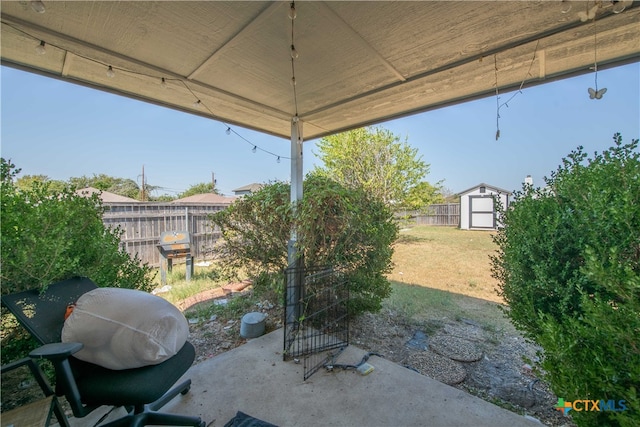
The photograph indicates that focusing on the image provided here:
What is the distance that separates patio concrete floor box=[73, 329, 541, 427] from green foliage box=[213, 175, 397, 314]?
88cm

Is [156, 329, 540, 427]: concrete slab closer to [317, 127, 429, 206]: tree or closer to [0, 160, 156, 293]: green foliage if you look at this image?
[0, 160, 156, 293]: green foliage

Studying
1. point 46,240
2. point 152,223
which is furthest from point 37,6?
point 152,223

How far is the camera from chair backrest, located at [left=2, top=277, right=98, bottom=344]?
1.24 metres

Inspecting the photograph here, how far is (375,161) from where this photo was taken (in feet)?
25.6

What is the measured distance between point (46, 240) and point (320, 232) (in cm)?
195

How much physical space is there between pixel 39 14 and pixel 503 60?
2.86 m

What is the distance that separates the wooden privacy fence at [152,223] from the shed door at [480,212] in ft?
38.3

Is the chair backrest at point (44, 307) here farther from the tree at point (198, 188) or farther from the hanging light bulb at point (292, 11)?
the tree at point (198, 188)

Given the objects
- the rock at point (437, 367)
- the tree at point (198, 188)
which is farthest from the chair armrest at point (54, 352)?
the tree at point (198, 188)

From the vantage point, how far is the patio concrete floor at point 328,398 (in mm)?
1479

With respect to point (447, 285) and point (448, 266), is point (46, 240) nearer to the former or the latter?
point (447, 285)

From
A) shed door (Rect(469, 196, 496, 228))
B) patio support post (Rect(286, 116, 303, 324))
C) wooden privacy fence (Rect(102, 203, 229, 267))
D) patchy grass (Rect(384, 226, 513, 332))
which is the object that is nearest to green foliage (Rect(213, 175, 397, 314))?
patio support post (Rect(286, 116, 303, 324))

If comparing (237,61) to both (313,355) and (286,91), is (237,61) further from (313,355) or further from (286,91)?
(313,355)

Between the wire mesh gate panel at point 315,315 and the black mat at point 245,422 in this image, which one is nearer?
the black mat at point 245,422
